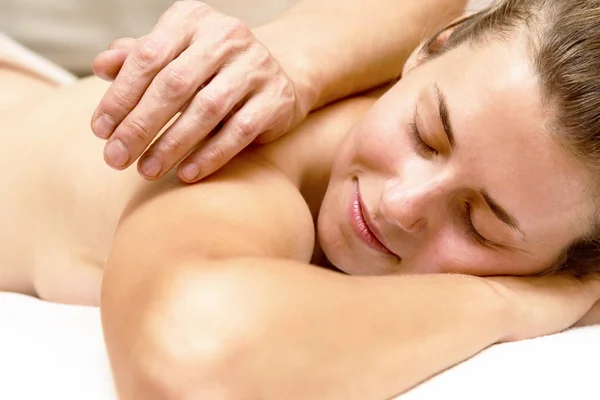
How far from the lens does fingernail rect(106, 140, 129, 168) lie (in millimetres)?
673

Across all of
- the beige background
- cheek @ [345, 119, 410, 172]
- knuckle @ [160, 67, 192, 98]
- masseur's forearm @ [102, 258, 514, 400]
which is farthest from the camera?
the beige background

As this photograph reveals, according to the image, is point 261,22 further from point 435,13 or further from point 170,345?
point 170,345

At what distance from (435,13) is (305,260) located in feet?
1.76

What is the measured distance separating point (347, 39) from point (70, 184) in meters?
0.39

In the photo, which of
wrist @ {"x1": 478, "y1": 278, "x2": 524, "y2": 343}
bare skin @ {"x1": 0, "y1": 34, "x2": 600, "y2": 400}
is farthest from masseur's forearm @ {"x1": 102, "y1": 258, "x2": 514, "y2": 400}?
wrist @ {"x1": 478, "y1": 278, "x2": 524, "y2": 343}

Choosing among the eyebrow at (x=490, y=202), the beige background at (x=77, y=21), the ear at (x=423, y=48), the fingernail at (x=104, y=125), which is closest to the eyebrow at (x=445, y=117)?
the eyebrow at (x=490, y=202)

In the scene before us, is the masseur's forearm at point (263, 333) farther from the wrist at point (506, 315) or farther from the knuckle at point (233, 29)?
the knuckle at point (233, 29)

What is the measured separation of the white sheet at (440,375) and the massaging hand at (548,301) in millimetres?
21

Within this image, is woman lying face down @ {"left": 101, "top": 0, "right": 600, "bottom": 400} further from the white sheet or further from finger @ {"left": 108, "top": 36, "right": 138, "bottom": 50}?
finger @ {"left": 108, "top": 36, "right": 138, "bottom": 50}

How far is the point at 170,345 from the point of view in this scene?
497mm

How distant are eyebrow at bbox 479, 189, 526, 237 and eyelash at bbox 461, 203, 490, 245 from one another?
0.03m

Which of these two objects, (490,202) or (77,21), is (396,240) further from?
(77,21)

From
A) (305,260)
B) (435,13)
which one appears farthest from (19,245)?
(435,13)

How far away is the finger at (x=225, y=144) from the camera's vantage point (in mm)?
688
